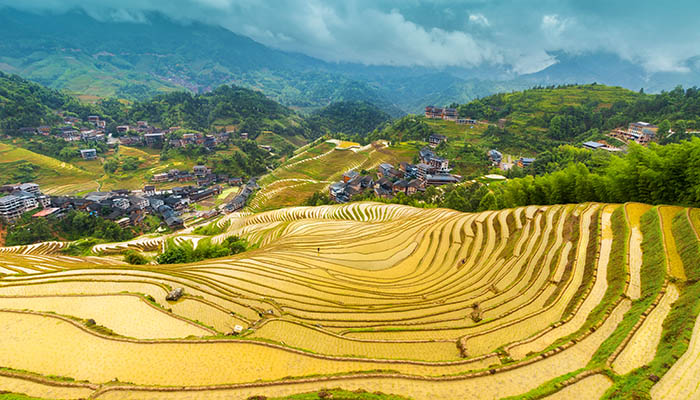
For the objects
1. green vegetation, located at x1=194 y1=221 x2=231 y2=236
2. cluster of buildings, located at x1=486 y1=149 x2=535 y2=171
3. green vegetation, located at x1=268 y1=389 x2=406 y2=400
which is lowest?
green vegetation, located at x1=194 y1=221 x2=231 y2=236

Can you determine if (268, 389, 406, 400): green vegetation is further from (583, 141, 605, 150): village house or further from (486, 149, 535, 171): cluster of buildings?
(583, 141, 605, 150): village house

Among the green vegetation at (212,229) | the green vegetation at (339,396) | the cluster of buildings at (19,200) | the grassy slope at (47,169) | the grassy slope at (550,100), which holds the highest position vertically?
the grassy slope at (550,100)

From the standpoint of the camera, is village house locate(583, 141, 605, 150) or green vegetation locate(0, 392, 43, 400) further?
village house locate(583, 141, 605, 150)

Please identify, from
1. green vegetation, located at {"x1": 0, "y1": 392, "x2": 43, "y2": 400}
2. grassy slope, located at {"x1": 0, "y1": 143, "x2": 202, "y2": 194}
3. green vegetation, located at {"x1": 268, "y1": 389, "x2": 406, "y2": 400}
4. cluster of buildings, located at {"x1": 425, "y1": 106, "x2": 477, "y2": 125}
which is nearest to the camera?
green vegetation, located at {"x1": 268, "y1": 389, "x2": 406, "y2": 400}

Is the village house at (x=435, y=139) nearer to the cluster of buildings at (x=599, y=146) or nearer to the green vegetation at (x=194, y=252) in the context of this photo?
the cluster of buildings at (x=599, y=146)

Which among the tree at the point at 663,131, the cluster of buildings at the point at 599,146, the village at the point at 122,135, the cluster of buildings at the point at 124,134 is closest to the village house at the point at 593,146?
the cluster of buildings at the point at 599,146

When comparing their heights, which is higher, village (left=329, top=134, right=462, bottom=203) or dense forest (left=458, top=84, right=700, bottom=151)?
dense forest (left=458, top=84, right=700, bottom=151)

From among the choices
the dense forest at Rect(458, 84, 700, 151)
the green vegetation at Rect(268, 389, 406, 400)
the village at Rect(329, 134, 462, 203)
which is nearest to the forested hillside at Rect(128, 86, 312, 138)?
the village at Rect(329, 134, 462, 203)
